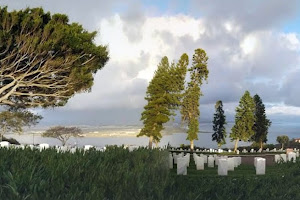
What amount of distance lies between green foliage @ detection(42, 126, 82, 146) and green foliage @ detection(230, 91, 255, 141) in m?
29.2

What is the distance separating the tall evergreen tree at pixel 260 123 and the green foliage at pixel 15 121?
35332 mm

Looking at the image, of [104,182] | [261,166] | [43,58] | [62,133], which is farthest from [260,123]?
[104,182]

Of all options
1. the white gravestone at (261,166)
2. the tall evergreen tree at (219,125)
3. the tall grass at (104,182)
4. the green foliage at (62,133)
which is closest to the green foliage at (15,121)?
the green foliage at (62,133)

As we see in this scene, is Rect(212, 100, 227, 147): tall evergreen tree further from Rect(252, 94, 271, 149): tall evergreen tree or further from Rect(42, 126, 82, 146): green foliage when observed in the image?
Rect(42, 126, 82, 146): green foliage

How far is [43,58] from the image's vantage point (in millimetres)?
31047

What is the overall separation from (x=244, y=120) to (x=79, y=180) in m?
60.2

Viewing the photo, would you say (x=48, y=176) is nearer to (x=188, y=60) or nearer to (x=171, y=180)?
(x=171, y=180)

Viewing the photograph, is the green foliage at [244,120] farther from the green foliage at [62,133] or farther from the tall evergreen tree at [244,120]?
the green foliage at [62,133]

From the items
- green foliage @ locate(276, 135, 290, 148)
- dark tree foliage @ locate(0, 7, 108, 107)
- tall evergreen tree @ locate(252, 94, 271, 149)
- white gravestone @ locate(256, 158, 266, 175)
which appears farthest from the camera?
green foliage @ locate(276, 135, 290, 148)

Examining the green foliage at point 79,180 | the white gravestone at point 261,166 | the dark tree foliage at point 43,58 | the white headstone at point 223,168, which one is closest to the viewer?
the green foliage at point 79,180

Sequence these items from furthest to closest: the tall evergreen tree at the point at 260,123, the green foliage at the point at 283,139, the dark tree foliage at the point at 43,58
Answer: the green foliage at the point at 283,139, the tall evergreen tree at the point at 260,123, the dark tree foliage at the point at 43,58

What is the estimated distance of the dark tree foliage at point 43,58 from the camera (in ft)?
98.2

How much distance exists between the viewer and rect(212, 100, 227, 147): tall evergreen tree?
227 ft

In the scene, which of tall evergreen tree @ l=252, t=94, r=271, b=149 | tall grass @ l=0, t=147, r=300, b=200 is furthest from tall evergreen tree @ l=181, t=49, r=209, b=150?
tall grass @ l=0, t=147, r=300, b=200
